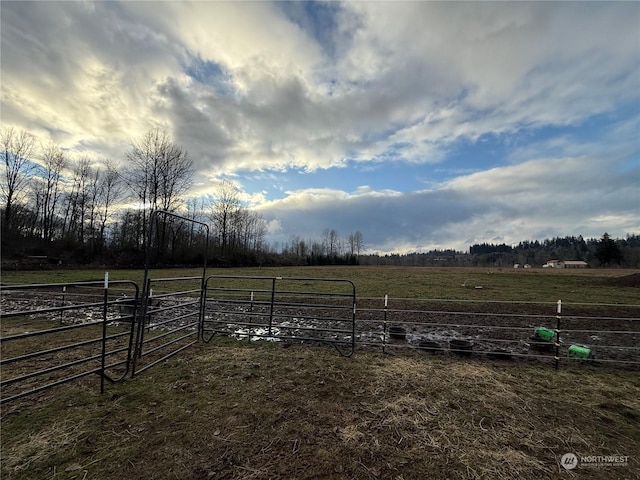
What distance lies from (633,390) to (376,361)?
382cm

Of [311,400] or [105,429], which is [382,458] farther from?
[105,429]

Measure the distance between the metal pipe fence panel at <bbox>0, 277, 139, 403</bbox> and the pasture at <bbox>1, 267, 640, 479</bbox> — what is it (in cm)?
41

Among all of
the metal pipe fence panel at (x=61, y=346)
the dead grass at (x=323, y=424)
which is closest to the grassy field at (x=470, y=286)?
the dead grass at (x=323, y=424)

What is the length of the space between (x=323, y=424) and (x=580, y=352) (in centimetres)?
568

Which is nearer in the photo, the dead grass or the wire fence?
the dead grass

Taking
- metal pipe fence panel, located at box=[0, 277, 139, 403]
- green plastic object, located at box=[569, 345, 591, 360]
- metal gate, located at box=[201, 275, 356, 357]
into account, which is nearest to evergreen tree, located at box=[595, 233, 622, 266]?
metal gate, located at box=[201, 275, 356, 357]

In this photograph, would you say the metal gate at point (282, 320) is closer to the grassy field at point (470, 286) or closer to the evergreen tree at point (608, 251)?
the grassy field at point (470, 286)

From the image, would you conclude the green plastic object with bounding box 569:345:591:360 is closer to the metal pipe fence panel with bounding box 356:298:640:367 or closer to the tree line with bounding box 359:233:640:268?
the metal pipe fence panel with bounding box 356:298:640:367

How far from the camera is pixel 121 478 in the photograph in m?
2.39

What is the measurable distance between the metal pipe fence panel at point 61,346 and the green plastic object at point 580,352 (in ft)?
26.0

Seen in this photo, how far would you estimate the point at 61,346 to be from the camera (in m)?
5.62

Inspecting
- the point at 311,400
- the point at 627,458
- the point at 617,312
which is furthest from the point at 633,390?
the point at 617,312

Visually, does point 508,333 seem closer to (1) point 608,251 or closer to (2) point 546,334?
(2) point 546,334

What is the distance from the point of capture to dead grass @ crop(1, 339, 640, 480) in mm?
2578
